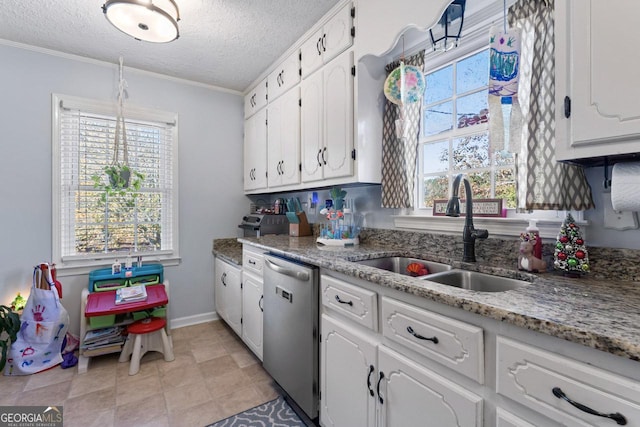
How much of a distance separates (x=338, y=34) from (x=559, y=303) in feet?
6.23

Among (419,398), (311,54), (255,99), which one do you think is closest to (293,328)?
(419,398)

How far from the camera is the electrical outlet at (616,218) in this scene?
1.07 meters

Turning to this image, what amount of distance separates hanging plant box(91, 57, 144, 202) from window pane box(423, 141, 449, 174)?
2585 mm

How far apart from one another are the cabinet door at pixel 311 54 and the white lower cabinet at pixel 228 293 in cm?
176

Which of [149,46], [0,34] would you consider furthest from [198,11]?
[0,34]

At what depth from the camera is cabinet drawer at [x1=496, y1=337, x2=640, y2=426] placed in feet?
1.98

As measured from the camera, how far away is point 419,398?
3.33 ft

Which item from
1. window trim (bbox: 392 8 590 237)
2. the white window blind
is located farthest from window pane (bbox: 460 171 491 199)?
the white window blind

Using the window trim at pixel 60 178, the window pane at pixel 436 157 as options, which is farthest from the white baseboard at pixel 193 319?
the window pane at pixel 436 157

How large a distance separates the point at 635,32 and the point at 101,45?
127 inches

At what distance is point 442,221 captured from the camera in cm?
170

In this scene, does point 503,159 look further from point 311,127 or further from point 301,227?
point 301,227

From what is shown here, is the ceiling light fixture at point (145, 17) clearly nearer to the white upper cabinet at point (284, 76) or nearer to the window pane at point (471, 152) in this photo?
the white upper cabinet at point (284, 76)

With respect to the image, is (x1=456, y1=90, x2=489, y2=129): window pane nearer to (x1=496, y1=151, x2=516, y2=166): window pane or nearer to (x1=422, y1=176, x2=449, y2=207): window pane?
Answer: (x1=496, y1=151, x2=516, y2=166): window pane
